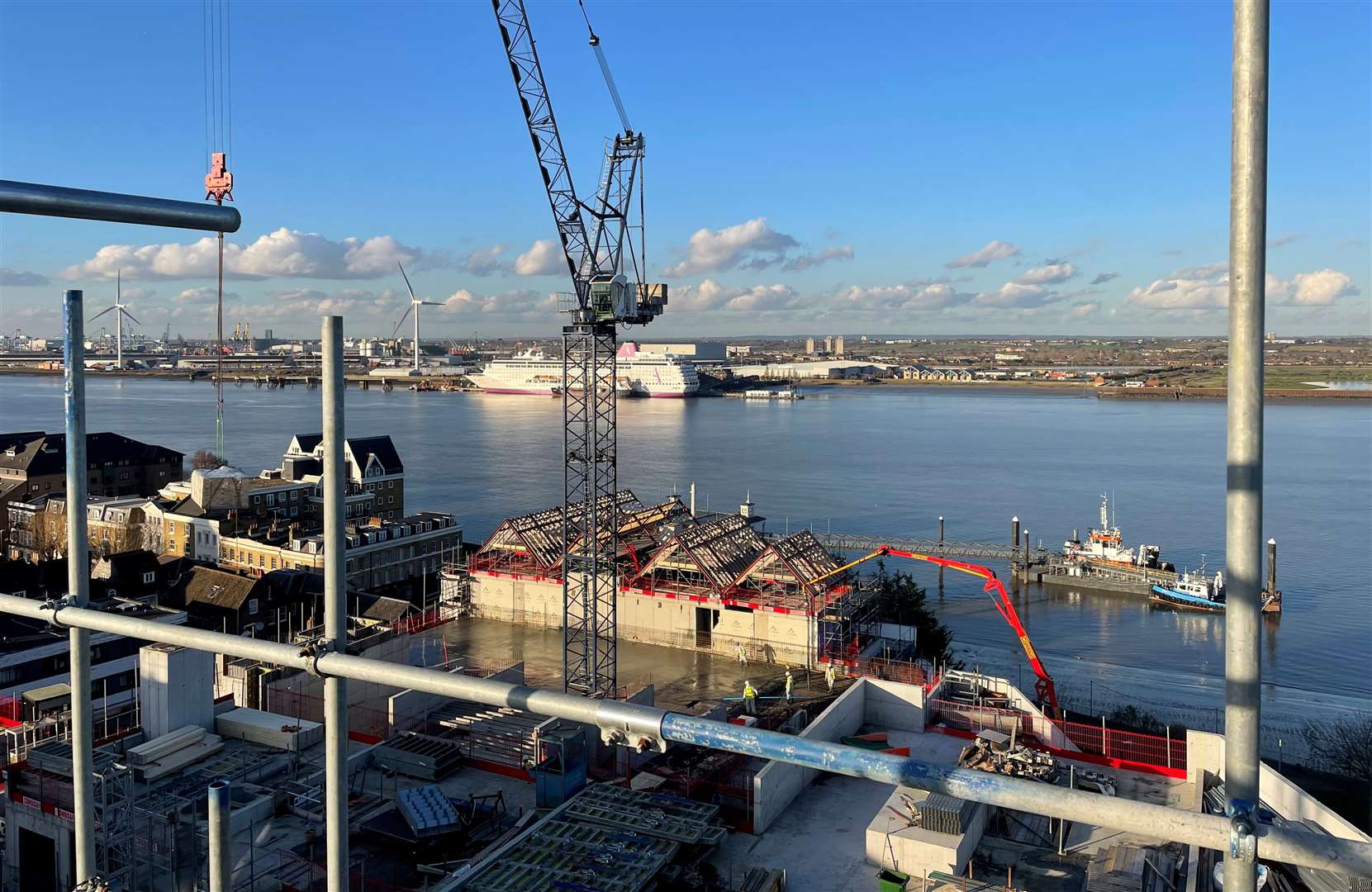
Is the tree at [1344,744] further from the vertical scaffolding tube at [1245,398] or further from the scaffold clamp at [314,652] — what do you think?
the scaffold clamp at [314,652]

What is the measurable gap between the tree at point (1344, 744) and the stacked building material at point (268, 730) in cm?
889

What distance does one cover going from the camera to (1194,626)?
578 inches

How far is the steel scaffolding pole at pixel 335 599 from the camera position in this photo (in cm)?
131

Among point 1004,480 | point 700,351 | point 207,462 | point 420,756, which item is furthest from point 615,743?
point 700,351

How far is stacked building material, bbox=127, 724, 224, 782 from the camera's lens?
5.04m

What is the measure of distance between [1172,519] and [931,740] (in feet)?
54.3

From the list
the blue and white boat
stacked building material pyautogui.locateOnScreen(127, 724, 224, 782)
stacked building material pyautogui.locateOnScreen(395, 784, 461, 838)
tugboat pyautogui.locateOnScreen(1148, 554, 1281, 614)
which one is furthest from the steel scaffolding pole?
the blue and white boat

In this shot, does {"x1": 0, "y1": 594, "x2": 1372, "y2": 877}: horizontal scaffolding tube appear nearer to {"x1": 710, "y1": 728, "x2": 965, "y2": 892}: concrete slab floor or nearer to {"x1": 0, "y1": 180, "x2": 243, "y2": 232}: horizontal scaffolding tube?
{"x1": 0, "y1": 180, "x2": 243, "y2": 232}: horizontal scaffolding tube

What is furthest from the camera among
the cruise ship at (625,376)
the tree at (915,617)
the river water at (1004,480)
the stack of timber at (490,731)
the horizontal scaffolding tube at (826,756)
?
the cruise ship at (625,376)

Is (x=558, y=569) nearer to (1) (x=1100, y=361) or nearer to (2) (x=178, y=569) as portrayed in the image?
(2) (x=178, y=569)

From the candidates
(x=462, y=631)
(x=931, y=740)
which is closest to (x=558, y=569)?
(x=462, y=631)

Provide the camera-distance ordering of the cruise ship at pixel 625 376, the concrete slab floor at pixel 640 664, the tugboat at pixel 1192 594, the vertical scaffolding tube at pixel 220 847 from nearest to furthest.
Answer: the vertical scaffolding tube at pixel 220 847 → the concrete slab floor at pixel 640 664 → the tugboat at pixel 1192 594 → the cruise ship at pixel 625 376

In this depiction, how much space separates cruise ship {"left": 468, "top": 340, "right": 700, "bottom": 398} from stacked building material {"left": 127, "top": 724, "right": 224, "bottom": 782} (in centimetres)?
5159

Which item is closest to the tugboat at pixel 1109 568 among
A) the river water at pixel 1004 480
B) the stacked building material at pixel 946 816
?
the river water at pixel 1004 480
